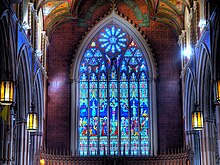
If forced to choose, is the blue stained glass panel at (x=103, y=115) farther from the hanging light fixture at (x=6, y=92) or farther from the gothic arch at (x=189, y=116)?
the hanging light fixture at (x=6, y=92)

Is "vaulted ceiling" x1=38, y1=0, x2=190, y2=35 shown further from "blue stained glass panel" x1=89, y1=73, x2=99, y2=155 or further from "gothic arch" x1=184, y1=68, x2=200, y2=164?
"blue stained glass panel" x1=89, y1=73, x2=99, y2=155

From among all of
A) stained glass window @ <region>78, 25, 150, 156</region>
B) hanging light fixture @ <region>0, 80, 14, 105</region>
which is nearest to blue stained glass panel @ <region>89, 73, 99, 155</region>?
stained glass window @ <region>78, 25, 150, 156</region>

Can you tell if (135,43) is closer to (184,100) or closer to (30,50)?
(184,100)

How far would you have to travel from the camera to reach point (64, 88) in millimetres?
35469

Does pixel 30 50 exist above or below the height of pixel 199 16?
below

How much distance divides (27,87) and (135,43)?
10516 millimetres

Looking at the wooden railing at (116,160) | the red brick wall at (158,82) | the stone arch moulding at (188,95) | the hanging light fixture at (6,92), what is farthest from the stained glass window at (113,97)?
the hanging light fixture at (6,92)

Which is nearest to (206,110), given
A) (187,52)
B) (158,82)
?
(187,52)

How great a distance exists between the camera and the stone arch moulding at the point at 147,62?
34500 millimetres

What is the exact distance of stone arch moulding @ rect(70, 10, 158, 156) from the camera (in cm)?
3450

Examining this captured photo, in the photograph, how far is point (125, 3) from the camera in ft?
120

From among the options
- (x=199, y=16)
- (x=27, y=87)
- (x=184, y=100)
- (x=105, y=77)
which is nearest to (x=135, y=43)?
(x=105, y=77)

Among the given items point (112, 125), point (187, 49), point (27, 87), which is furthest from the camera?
point (112, 125)

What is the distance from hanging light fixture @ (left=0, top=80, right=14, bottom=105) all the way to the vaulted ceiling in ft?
43.0
